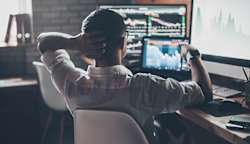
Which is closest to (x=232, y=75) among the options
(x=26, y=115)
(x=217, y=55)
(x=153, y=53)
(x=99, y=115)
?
(x=217, y=55)

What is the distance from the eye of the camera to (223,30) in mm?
2379

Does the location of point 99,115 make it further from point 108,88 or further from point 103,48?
point 103,48

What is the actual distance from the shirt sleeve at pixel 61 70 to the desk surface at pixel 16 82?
133cm

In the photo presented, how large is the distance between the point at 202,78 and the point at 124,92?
1.51ft

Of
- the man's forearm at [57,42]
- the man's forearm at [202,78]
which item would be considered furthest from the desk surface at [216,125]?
the man's forearm at [57,42]

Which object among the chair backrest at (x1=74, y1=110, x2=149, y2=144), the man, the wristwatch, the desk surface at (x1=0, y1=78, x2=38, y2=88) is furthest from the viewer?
the desk surface at (x1=0, y1=78, x2=38, y2=88)

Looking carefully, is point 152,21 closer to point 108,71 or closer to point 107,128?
point 108,71

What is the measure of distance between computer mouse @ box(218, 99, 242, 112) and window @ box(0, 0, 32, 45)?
2.14 m

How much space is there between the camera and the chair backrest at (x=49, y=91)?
2965 mm

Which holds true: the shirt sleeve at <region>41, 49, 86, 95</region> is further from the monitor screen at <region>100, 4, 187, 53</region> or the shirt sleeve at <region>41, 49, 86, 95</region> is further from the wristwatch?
the monitor screen at <region>100, 4, 187, 53</region>

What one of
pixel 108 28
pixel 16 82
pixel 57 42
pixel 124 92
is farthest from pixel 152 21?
pixel 124 92

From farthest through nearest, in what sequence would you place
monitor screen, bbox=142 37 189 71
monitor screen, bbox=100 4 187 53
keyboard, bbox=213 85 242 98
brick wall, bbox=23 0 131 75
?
brick wall, bbox=23 0 131 75 → monitor screen, bbox=100 4 187 53 → monitor screen, bbox=142 37 189 71 → keyboard, bbox=213 85 242 98

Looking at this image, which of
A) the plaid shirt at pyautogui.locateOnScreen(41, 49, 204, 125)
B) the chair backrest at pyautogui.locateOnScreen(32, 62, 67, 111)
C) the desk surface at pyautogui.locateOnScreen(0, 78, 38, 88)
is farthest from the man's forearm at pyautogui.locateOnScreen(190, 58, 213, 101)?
the desk surface at pyautogui.locateOnScreen(0, 78, 38, 88)

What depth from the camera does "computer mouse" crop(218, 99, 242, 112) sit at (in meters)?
1.91
